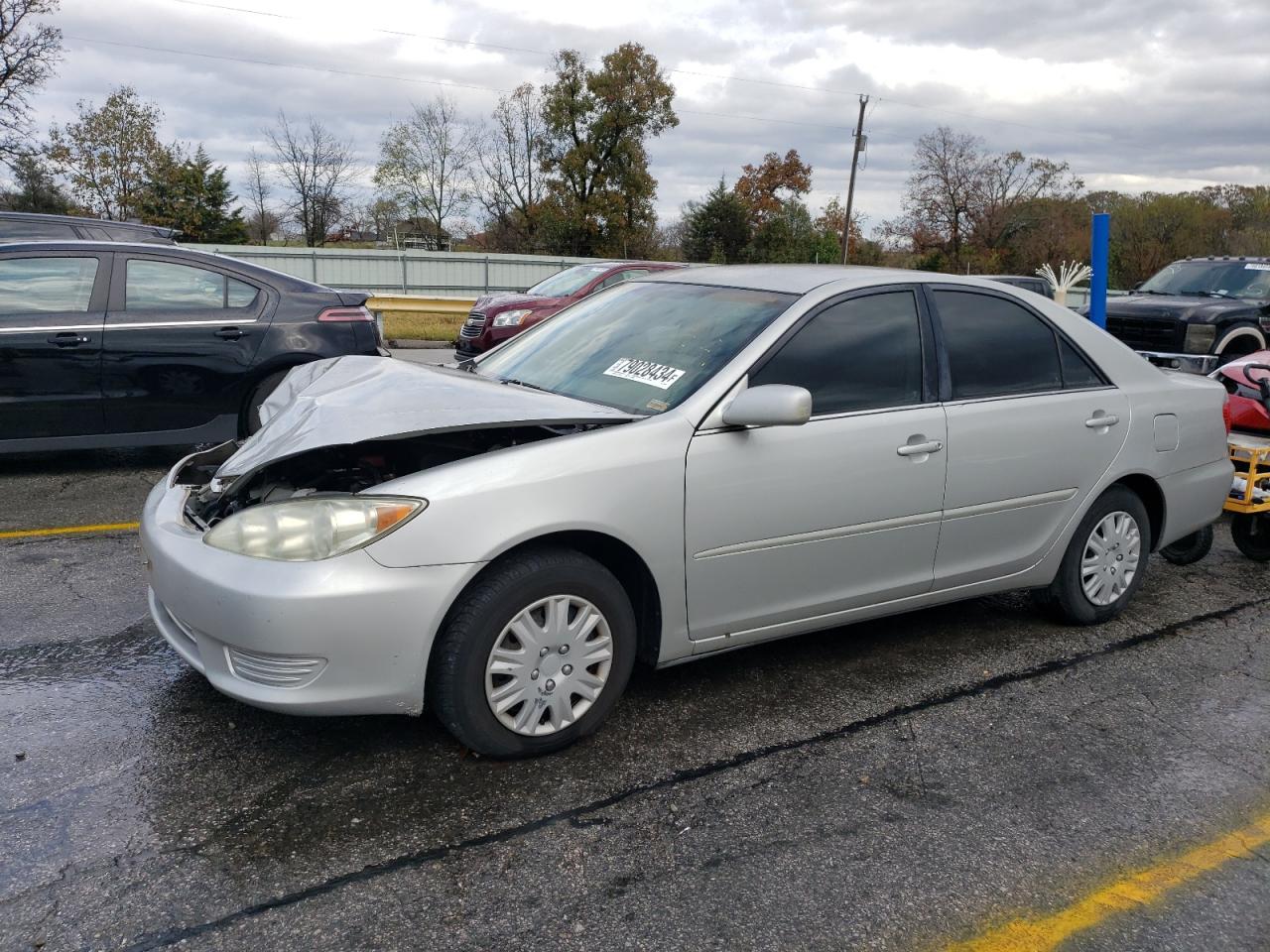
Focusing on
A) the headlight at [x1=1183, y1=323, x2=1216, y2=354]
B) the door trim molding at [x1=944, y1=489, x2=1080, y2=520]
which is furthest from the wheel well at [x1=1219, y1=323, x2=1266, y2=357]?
the door trim molding at [x1=944, y1=489, x2=1080, y2=520]

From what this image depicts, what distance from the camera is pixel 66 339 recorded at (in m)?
6.66

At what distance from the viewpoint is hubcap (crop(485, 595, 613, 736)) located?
3.15 metres

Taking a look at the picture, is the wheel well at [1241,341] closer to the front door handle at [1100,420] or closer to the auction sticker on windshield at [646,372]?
the front door handle at [1100,420]

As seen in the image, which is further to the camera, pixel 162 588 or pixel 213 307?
pixel 213 307

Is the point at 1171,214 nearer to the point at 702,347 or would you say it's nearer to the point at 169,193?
the point at 169,193

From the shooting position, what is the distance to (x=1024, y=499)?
4324mm

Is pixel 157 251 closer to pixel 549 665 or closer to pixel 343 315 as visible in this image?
pixel 343 315

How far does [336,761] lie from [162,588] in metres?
0.77

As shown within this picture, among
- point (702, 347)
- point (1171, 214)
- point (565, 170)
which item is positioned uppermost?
point (565, 170)

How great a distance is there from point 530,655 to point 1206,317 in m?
11.6

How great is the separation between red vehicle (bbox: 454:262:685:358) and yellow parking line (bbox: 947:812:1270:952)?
33.3ft

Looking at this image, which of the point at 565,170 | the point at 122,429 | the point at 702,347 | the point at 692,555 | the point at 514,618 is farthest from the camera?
the point at 565,170

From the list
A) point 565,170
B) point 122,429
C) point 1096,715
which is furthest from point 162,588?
point 565,170

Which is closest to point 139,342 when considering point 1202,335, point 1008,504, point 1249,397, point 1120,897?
point 1008,504
